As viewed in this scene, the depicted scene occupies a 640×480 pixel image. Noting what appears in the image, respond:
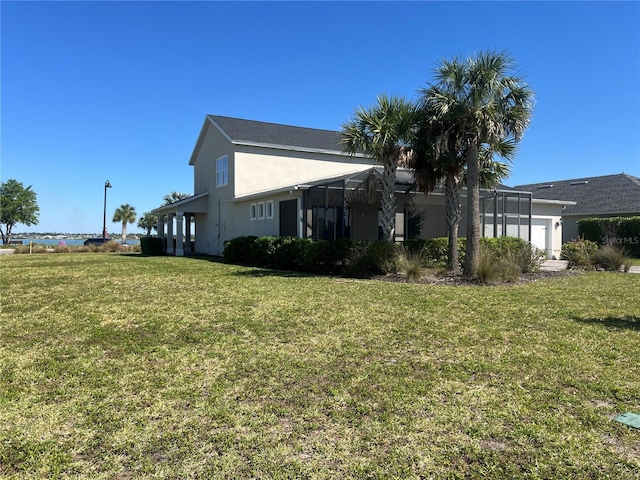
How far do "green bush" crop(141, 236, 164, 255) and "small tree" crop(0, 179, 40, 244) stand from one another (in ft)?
121

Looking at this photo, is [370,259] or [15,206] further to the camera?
[15,206]

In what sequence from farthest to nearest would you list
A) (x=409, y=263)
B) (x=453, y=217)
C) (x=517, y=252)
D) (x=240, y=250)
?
(x=240, y=250) < (x=517, y=252) < (x=453, y=217) < (x=409, y=263)

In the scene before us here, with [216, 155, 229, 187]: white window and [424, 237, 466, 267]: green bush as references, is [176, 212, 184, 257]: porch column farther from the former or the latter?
[424, 237, 466, 267]: green bush

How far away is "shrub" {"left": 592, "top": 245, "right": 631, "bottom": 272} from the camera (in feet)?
50.8

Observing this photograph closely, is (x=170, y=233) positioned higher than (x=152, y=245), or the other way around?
(x=170, y=233)

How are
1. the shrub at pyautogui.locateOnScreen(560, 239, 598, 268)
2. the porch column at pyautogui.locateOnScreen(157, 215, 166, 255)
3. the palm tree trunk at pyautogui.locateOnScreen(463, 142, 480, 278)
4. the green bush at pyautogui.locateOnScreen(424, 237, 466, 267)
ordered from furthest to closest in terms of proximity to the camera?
the porch column at pyautogui.locateOnScreen(157, 215, 166, 255) → the shrub at pyautogui.locateOnScreen(560, 239, 598, 268) → the green bush at pyautogui.locateOnScreen(424, 237, 466, 267) → the palm tree trunk at pyautogui.locateOnScreen(463, 142, 480, 278)

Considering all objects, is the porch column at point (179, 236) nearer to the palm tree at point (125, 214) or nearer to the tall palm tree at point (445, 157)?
the tall palm tree at point (445, 157)

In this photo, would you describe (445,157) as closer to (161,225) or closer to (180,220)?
(180,220)

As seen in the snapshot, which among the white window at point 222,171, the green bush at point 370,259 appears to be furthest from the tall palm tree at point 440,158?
Result: the white window at point 222,171

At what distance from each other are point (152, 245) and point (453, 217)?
67.0 ft

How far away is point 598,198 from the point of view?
28766mm

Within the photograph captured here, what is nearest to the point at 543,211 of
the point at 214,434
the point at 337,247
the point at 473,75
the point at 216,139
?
the point at 473,75

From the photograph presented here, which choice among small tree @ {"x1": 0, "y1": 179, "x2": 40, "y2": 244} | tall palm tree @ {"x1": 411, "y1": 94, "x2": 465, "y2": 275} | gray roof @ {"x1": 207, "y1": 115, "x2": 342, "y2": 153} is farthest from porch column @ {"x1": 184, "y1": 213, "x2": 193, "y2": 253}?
small tree @ {"x1": 0, "y1": 179, "x2": 40, "y2": 244}

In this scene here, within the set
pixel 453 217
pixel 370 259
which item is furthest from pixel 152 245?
pixel 453 217
